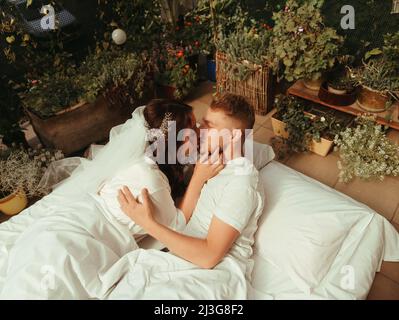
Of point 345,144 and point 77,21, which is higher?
point 77,21

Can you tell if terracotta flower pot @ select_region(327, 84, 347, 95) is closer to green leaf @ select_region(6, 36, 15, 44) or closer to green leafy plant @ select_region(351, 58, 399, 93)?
green leafy plant @ select_region(351, 58, 399, 93)

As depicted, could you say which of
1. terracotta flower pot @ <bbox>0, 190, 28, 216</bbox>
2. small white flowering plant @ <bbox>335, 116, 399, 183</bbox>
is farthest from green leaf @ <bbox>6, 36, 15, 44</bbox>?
small white flowering plant @ <bbox>335, 116, 399, 183</bbox>

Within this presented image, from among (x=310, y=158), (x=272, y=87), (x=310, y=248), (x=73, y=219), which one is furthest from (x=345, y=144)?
(x=73, y=219)

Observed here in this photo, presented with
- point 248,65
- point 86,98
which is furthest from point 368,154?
point 86,98

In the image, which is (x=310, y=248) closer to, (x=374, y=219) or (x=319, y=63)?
(x=374, y=219)

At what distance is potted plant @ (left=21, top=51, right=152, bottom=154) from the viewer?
89.7 inches

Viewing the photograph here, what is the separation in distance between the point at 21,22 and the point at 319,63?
2215 millimetres

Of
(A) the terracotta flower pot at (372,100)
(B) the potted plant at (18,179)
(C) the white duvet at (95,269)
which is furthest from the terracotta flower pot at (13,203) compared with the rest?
(A) the terracotta flower pot at (372,100)

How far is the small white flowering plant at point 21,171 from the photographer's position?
6.40ft

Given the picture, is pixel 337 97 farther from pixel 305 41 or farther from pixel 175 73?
pixel 175 73

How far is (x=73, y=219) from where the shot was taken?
131 cm

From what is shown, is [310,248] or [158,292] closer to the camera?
[158,292]

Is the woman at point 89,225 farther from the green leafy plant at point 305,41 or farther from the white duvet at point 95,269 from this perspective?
the green leafy plant at point 305,41

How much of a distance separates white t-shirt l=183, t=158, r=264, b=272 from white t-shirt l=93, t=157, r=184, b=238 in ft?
0.43
